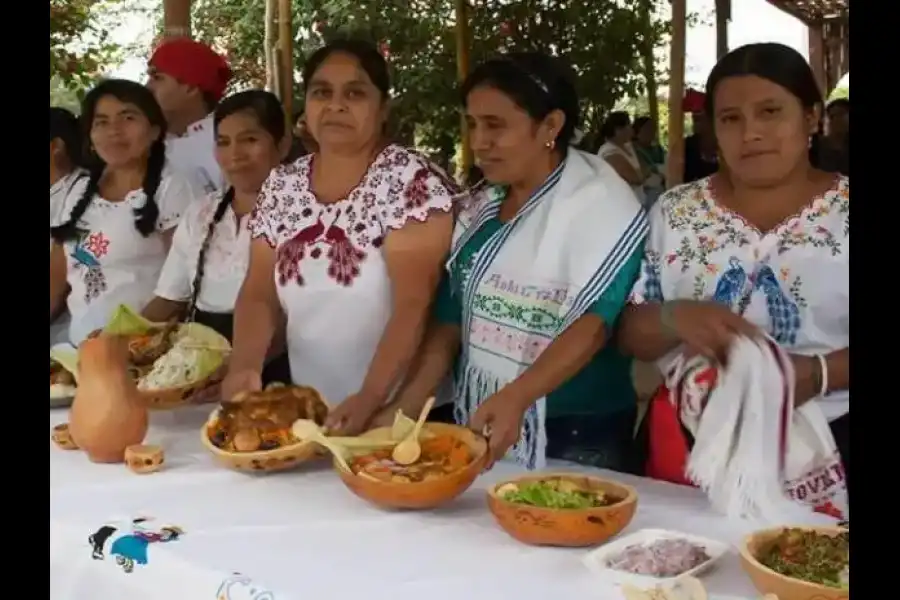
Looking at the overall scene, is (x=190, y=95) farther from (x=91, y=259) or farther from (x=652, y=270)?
(x=652, y=270)

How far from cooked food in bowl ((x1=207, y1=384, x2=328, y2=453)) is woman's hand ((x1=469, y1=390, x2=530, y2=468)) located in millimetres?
262

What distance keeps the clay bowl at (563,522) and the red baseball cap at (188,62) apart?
61.0 inches

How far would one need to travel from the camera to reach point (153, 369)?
5.69 feet

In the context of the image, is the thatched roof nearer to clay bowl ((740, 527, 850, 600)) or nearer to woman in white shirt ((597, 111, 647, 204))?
woman in white shirt ((597, 111, 647, 204))

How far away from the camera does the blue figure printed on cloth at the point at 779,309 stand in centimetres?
127

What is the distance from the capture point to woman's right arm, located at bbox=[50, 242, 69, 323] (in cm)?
201

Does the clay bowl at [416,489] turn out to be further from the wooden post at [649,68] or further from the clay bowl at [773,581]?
the wooden post at [649,68]

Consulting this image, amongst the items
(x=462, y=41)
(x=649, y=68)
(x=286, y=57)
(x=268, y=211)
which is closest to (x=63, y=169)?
(x=286, y=57)

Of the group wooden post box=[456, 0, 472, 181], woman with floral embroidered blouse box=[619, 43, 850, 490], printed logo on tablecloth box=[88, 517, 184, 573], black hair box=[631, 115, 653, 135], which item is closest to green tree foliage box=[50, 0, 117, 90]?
wooden post box=[456, 0, 472, 181]

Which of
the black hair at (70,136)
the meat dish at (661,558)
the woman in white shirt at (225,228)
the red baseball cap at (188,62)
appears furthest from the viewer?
the red baseball cap at (188,62)

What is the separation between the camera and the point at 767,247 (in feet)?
4.23

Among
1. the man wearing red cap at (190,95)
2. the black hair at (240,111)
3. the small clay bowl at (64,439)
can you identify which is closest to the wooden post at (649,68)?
the man wearing red cap at (190,95)
